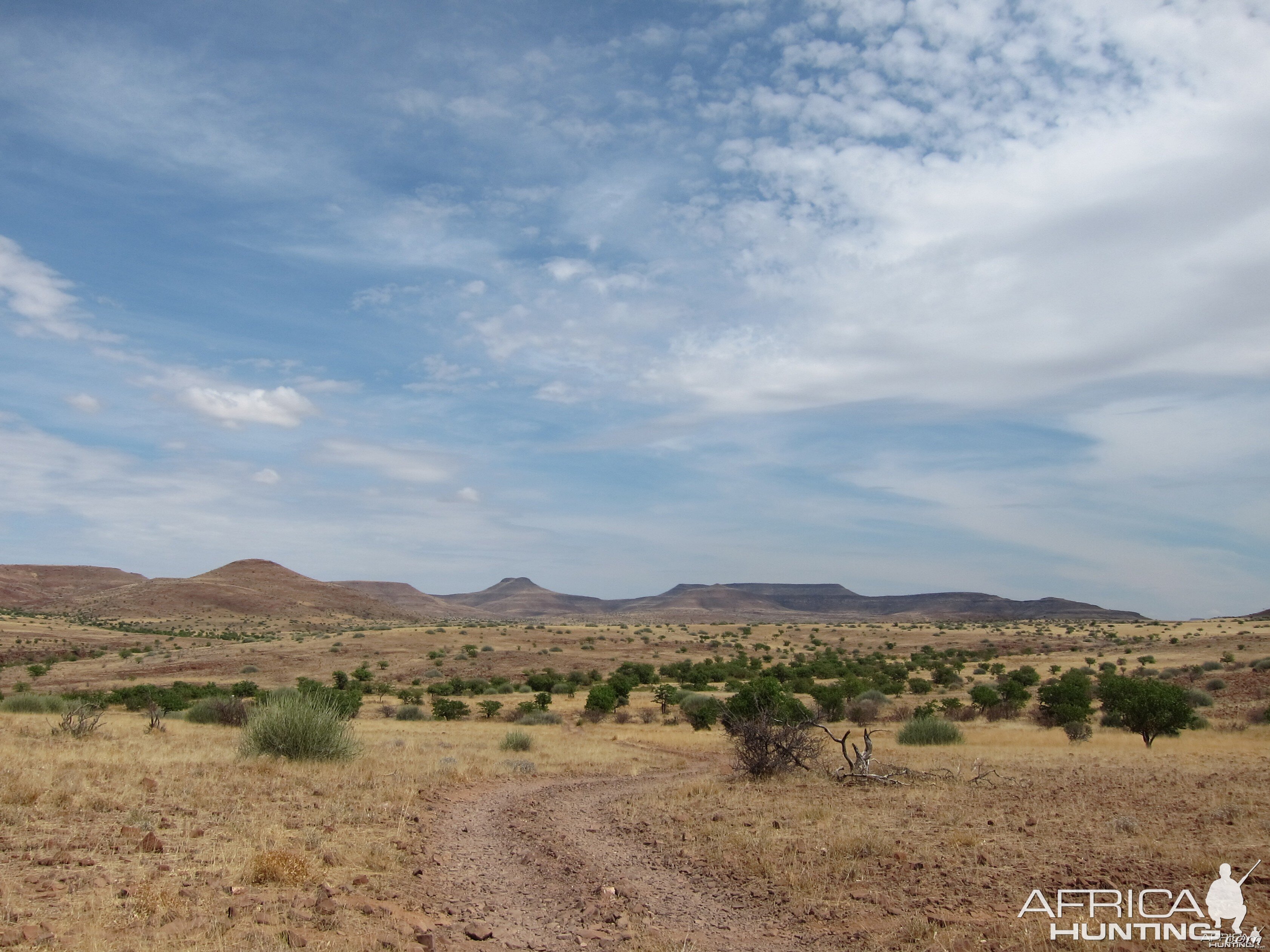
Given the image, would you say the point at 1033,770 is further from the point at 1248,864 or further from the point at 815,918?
the point at 815,918

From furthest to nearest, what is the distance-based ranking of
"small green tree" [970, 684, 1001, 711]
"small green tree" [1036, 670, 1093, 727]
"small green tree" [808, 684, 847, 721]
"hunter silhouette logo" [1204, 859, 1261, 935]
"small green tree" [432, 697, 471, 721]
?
"small green tree" [970, 684, 1001, 711] → "small green tree" [432, 697, 471, 721] → "small green tree" [808, 684, 847, 721] → "small green tree" [1036, 670, 1093, 727] → "hunter silhouette logo" [1204, 859, 1261, 935]

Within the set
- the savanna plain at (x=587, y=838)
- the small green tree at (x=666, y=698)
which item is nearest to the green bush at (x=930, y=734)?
the savanna plain at (x=587, y=838)

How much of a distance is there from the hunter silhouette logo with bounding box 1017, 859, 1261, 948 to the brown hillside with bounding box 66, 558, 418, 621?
420ft

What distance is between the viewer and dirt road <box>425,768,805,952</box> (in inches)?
299

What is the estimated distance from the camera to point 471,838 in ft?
39.4

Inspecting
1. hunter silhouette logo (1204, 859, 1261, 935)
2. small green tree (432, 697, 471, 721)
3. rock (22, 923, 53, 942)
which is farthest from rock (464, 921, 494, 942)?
small green tree (432, 697, 471, 721)

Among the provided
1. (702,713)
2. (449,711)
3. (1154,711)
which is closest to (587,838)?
(702,713)

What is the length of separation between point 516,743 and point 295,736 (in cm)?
799

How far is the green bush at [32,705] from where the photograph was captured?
93.1 ft

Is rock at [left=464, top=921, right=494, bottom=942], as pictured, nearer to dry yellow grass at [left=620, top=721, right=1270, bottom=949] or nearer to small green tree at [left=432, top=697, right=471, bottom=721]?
dry yellow grass at [left=620, top=721, right=1270, bottom=949]

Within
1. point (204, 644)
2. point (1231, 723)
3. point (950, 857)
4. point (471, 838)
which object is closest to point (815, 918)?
point (950, 857)

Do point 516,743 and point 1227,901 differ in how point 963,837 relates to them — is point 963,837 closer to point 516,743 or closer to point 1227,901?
point 1227,901

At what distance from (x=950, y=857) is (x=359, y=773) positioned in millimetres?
11647

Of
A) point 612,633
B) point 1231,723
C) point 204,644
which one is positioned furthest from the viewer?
point 612,633
